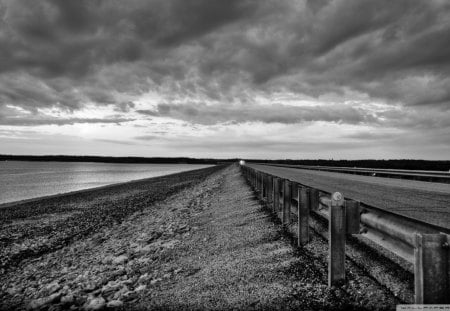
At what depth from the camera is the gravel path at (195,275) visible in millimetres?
3957

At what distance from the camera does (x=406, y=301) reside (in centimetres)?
337

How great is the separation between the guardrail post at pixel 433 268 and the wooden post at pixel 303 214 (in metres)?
2.79

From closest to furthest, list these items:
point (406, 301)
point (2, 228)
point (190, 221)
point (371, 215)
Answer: point (406, 301) → point (371, 215) → point (190, 221) → point (2, 228)

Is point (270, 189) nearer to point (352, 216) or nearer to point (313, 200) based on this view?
point (313, 200)

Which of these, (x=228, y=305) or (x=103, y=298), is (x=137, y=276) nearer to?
(x=103, y=298)

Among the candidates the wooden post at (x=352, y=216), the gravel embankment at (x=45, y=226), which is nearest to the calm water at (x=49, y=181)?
the gravel embankment at (x=45, y=226)

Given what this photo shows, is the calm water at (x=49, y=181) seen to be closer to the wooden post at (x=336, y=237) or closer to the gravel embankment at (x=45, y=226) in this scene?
the gravel embankment at (x=45, y=226)

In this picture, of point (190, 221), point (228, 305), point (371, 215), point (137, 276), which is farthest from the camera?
point (190, 221)

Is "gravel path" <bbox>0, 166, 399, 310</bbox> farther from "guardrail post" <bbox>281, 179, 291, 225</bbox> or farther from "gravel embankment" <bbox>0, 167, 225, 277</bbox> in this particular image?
"gravel embankment" <bbox>0, 167, 225, 277</bbox>

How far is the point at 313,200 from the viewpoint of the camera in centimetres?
539

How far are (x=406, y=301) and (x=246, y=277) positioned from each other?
209cm

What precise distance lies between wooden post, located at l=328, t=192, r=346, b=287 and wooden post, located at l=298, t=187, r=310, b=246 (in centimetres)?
156

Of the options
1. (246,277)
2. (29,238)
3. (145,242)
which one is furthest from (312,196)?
(29,238)

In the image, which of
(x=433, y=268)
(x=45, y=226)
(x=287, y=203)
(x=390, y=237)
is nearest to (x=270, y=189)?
(x=287, y=203)
